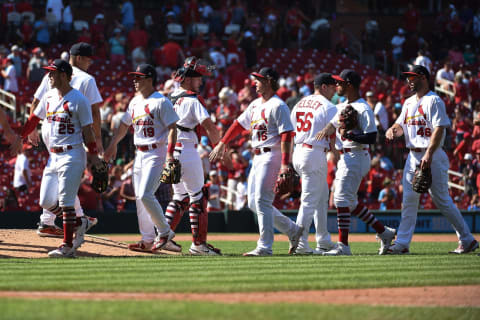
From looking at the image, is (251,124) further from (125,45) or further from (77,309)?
(125,45)

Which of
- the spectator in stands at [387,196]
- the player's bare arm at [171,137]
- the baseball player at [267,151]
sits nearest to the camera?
the player's bare arm at [171,137]

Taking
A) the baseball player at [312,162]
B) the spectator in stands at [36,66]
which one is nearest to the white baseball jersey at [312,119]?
the baseball player at [312,162]

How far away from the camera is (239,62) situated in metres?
25.0

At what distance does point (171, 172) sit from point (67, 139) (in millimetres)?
1172

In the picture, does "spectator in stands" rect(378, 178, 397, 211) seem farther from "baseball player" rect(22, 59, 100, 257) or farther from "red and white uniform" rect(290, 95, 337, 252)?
"baseball player" rect(22, 59, 100, 257)

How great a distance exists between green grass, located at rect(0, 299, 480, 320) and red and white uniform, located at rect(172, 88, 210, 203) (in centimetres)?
413

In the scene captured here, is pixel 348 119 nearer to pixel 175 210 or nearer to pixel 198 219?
pixel 198 219

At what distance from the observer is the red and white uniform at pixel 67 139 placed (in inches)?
351

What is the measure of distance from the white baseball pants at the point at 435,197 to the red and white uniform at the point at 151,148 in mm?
2812

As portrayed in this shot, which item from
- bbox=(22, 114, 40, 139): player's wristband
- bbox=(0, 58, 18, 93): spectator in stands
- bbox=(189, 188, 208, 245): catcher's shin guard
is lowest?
bbox=(189, 188, 208, 245): catcher's shin guard

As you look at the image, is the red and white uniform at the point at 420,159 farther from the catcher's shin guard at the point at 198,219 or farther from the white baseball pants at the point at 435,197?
the catcher's shin guard at the point at 198,219

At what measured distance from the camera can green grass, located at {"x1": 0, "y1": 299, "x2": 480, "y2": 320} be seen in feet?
17.4

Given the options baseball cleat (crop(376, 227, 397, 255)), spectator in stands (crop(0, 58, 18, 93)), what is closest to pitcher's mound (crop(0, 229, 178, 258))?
baseball cleat (crop(376, 227, 397, 255))

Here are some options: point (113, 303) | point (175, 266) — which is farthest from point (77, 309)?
point (175, 266)
